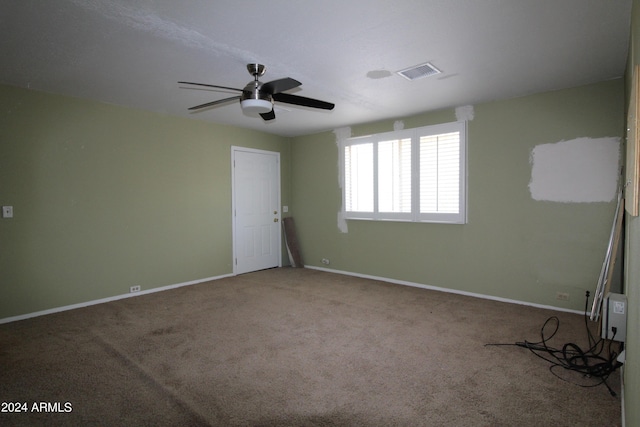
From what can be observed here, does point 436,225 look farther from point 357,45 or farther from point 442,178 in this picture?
point 357,45

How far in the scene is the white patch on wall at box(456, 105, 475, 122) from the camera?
4.50m

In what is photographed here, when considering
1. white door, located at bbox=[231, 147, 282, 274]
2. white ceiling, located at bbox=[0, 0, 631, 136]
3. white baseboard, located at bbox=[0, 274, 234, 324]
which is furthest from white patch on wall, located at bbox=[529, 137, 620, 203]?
white baseboard, located at bbox=[0, 274, 234, 324]

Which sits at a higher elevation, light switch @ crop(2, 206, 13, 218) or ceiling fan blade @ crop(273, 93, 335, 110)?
ceiling fan blade @ crop(273, 93, 335, 110)

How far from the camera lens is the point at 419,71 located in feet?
10.8

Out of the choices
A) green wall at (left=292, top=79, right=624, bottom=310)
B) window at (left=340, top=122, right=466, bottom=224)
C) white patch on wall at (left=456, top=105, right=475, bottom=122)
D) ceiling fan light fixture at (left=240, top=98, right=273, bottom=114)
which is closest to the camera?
ceiling fan light fixture at (left=240, top=98, right=273, bottom=114)

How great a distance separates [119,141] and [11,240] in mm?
1629

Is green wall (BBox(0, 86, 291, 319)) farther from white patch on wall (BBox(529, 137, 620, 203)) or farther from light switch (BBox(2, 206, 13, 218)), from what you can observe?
white patch on wall (BBox(529, 137, 620, 203))

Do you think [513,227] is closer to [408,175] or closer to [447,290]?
[447,290]

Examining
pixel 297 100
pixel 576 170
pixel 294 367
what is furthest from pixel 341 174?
pixel 294 367

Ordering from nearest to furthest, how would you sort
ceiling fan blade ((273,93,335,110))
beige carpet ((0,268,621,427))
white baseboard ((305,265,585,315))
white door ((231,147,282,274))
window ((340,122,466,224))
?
beige carpet ((0,268,621,427)) → ceiling fan blade ((273,93,335,110)) → white baseboard ((305,265,585,315)) → window ((340,122,466,224)) → white door ((231,147,282,274))

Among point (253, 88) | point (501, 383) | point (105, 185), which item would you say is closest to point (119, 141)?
point (105, 185)

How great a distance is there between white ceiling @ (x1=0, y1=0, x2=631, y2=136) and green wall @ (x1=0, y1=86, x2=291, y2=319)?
490 mm

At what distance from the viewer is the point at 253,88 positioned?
2770 mm

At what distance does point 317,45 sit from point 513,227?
3.23 m
